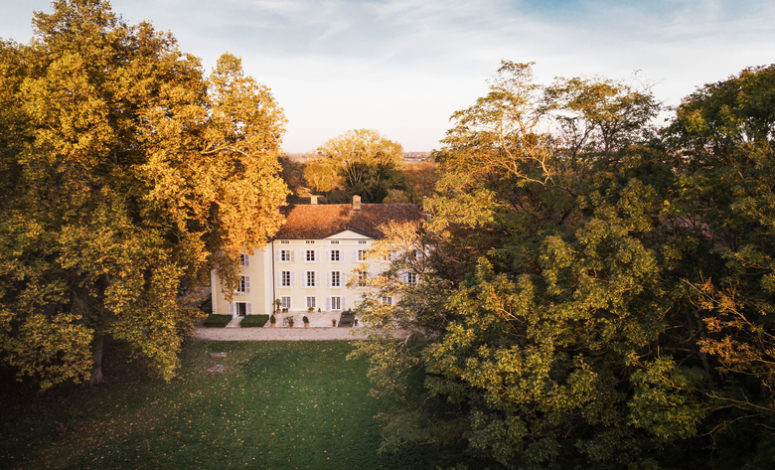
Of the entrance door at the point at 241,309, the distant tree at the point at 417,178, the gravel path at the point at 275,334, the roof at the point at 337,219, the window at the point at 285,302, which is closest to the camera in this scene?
the gravel path at the point at 275,334

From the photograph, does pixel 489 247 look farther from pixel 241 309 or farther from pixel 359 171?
pixel 359 171

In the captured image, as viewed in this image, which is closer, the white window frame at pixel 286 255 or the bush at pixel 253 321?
the bush at pixel 253 321

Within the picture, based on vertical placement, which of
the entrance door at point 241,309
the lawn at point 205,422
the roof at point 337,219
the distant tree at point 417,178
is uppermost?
the distant tree at point 417,178

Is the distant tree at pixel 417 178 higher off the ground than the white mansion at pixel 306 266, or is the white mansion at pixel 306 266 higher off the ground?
the distant tree at pixel 417 178

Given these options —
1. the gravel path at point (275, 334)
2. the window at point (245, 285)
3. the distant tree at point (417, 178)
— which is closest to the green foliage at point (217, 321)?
the gravel path at point (275, 334)

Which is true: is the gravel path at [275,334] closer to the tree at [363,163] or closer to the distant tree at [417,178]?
the distant tree at [417,178]

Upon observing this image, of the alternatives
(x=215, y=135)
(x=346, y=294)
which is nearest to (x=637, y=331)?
(x=215, y=135)

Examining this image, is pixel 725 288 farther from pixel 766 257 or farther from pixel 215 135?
pixel 215 135

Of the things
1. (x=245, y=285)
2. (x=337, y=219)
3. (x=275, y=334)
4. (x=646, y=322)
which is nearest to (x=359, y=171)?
(x=337, y=219)
